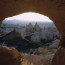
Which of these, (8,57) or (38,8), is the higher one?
(38,8)

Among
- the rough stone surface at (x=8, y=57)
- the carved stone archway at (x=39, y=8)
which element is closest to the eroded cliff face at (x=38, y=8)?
the carved stone archway at (x=39, y=8)

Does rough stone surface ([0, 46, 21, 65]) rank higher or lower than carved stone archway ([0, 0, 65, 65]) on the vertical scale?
lower

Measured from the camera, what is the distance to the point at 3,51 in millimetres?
3469

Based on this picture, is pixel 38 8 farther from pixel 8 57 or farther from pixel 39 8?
pixel 8 57

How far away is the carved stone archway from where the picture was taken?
3.26 metres

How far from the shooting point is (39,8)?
3607mm

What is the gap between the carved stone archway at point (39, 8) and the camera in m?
Answer: 3.26

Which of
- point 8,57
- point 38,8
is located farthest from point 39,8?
point 8,57

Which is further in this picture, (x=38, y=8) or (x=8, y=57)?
(x=38, y=8)

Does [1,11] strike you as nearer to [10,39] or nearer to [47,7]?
[47,7]

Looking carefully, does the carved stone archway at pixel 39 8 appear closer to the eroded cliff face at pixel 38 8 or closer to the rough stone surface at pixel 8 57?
the eroded cliff face at pixel 38 8

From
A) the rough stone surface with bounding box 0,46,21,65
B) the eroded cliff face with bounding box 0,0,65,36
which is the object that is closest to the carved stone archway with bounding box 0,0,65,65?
the eroded cliff face with bounding box 0,0,65,36

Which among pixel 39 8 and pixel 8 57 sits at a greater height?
pixel 39 8

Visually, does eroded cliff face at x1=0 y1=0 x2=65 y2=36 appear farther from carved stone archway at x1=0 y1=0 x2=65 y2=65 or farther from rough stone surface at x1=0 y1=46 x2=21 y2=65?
rough stone surface at x1=0 y1=46 x2=21 y2=65
